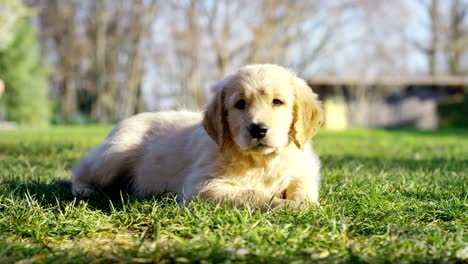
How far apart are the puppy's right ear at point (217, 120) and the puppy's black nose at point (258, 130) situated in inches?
15.1

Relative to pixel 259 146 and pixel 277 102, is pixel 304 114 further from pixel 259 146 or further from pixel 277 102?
pixel 259 146

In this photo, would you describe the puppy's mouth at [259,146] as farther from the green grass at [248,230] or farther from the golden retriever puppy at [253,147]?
the green grass at [248,230]

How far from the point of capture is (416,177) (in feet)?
17.8

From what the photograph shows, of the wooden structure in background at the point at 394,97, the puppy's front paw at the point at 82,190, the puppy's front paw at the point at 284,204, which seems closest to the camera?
the puppy's front paw at the point at 284,204

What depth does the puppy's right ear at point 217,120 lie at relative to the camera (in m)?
4.02

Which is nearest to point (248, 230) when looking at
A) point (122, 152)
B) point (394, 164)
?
point (122, 152)

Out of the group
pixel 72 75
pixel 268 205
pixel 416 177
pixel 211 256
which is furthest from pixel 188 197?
pixel 72 75

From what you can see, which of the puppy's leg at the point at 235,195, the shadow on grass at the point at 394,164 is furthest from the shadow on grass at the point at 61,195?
the shadow on grass at the point at 394,164

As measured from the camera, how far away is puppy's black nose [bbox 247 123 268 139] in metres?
3.65

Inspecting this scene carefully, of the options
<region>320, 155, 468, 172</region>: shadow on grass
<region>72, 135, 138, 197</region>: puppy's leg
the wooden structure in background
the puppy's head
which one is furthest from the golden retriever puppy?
the wooden structure in background

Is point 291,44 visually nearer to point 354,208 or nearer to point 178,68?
point 178,68

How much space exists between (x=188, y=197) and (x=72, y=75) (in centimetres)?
4233

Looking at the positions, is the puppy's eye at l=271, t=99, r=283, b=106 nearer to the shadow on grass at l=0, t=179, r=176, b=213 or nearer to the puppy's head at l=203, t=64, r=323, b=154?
the puppy's head at l=203, t=64, r=323, b=154

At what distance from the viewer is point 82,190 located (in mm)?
4770
